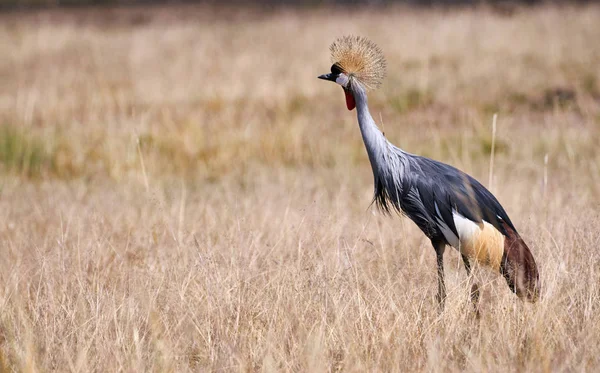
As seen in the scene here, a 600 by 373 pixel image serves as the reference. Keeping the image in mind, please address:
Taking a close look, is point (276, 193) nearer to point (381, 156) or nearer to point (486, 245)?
point (381, 156)

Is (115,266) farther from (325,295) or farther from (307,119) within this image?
(307,119)

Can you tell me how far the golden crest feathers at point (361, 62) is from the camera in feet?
11.2

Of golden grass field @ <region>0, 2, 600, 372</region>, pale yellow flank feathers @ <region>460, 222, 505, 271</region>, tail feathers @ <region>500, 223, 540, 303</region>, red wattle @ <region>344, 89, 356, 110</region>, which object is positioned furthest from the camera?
red wattle @ <region>344, 89, 356, 110</region>

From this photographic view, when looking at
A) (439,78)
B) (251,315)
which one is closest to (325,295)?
(251,315)

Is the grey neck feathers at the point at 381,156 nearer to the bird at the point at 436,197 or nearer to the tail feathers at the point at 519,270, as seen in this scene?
the bird at the point at 436,197

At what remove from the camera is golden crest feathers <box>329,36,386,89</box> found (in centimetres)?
341

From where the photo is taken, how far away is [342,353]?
9.48 ft

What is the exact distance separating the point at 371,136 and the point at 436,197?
37cm

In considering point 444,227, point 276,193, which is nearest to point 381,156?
point 444,227

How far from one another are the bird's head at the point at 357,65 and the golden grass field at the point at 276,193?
1.97 feet

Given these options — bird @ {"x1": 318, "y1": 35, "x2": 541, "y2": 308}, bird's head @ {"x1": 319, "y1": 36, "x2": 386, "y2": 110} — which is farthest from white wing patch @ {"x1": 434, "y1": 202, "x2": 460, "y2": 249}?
bird's head @ {"x1": 319, "y1": 36, "x2": 386, "y2": 110}

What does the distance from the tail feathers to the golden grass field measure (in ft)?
0.19

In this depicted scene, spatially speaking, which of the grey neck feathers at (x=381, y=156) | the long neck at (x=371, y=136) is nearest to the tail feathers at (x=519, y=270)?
the grey neck feathers at (x=381, y=156)

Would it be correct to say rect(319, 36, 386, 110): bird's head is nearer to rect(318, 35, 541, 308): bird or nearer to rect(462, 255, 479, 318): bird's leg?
rect(318, 35, 541, 308): bird
